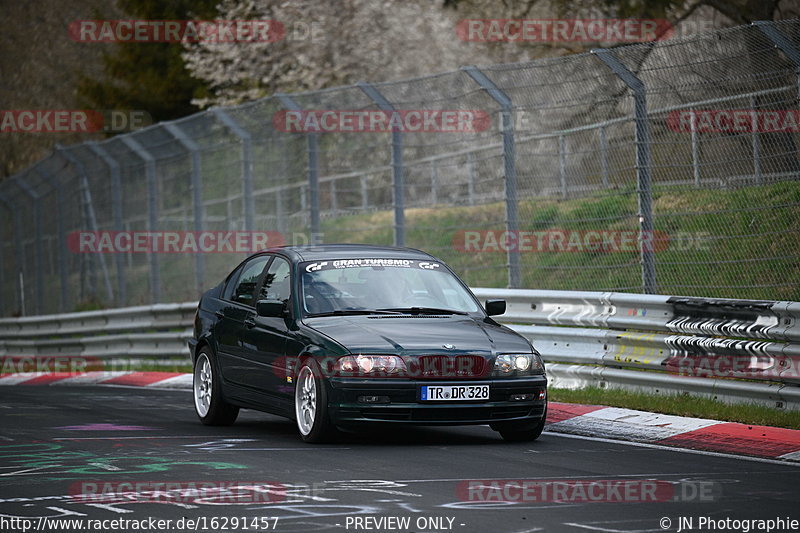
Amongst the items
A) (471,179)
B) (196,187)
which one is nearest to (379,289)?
(471,179)

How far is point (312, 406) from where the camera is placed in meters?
10.0

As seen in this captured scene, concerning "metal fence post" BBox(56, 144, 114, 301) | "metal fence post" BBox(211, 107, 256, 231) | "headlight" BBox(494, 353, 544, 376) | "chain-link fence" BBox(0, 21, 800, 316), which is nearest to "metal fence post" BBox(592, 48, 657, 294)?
"chain-link fence" BBox(0, 21, 800, 316)

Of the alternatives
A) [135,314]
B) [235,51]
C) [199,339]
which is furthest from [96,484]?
[235,51]

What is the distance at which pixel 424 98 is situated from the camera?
15578 millimetres

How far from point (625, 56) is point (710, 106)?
3.29 ft

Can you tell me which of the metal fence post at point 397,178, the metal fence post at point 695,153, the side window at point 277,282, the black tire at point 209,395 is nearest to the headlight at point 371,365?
the side window at point 277,282

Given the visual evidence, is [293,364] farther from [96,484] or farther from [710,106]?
[710,106]

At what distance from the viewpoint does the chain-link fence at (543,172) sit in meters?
12.2

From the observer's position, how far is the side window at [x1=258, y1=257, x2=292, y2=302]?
1103 cm

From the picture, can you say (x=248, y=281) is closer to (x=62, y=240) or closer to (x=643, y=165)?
(x=643, y=165)
